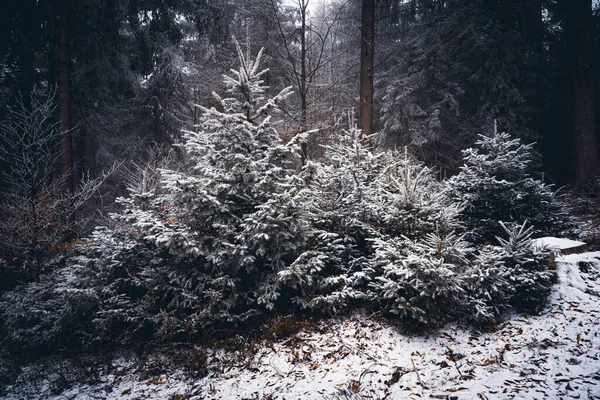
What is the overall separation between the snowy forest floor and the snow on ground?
0.04ft

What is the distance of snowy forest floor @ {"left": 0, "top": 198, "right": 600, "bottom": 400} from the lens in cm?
351

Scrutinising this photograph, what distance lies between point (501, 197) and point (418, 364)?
4090 millimetres

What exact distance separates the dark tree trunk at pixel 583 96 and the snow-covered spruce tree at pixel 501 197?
632 cm

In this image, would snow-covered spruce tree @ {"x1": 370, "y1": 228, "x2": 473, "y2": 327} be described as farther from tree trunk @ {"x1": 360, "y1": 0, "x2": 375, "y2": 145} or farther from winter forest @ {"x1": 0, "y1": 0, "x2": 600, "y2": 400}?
tree trunk @ {"x1": 360, "y1": 0, "x2": 375, "y2": 145}

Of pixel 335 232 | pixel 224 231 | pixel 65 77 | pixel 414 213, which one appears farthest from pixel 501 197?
pixel 65 77

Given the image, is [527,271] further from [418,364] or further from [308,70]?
[308,70]

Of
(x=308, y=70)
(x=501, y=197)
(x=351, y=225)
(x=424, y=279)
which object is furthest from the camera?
(x=308, y=70)

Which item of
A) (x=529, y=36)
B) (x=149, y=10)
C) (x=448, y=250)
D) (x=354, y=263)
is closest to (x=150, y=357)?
(x=354, y=263)

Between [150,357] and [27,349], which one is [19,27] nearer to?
[27,349]

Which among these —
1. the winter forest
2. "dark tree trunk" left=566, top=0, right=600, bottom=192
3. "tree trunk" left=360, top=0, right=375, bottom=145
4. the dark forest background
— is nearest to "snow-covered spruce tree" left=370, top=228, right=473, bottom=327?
the winter forest

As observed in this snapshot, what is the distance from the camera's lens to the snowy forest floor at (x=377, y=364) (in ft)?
11.5

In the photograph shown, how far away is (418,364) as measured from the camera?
13.1ft

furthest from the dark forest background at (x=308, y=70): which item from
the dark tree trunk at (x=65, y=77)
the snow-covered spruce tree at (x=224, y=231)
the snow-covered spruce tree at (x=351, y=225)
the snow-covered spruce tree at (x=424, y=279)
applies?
the snow-covered spruce tree at (x=424, y=279)

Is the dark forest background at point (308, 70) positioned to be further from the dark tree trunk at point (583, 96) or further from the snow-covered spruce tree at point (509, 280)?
the snow-covered spruce tree at point (509, 280)
